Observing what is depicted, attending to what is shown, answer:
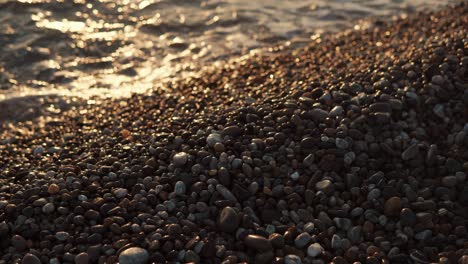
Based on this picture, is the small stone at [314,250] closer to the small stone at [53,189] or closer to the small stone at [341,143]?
the small stone at [341,143]

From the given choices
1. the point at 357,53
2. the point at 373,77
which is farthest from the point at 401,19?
the point at 373,77

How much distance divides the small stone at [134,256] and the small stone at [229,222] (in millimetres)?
672

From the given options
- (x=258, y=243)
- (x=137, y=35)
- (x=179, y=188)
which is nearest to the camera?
(x=258, y=243)

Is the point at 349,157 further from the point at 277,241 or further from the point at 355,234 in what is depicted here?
the point at 277,241

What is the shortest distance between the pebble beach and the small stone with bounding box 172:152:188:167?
2 centimetres

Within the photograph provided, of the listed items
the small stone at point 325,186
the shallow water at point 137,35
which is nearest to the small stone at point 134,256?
the small stone at point 325,186

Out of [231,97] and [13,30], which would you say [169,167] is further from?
[13,30]

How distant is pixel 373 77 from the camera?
6.02 m

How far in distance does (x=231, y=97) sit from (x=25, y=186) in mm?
2846

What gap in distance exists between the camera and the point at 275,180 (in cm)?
496

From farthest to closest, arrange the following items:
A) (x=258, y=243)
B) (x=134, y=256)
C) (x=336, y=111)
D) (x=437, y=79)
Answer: (x=437, y=79), (x=336, y=111), (x=258, y=243), (x=134, y=256)

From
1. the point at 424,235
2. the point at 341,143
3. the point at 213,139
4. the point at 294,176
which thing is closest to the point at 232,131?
the point at 213,139

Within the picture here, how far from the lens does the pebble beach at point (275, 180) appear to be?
4.39 m

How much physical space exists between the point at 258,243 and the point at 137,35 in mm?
6591
